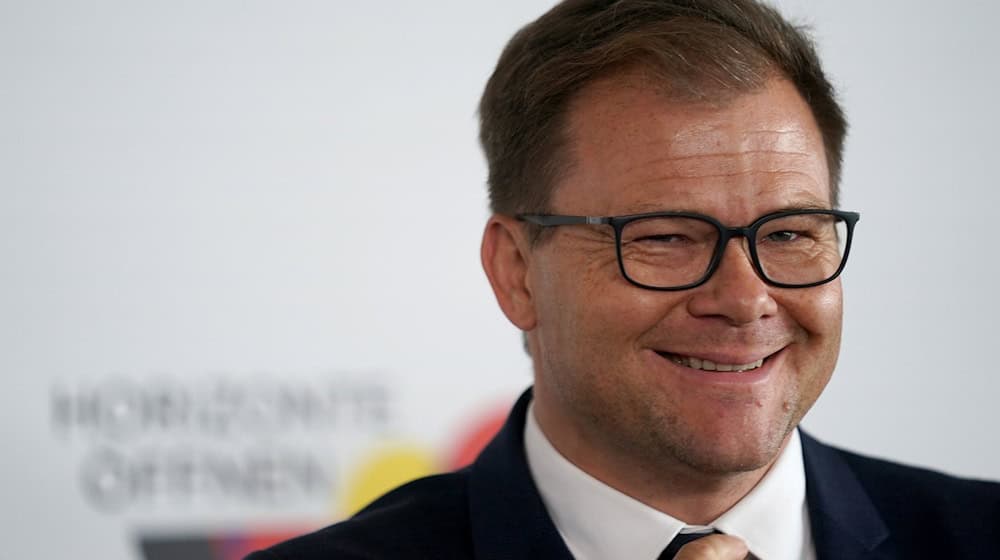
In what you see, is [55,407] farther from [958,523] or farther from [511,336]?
[958,523]

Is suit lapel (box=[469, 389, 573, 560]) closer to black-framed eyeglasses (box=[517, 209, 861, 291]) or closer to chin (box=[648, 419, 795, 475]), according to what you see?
chin (box=[648, 419, 795, 475])

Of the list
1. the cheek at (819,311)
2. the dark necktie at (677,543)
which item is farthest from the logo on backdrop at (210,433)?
the cheek at (819,311)

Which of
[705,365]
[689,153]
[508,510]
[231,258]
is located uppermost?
[689,153]

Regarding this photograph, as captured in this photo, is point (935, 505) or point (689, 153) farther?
point (935, 505)

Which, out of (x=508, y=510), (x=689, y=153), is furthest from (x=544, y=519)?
(x=689, y=153)

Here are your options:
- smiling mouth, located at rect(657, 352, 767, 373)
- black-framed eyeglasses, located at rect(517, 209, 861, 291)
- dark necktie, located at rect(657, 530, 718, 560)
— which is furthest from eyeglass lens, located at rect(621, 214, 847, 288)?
dark necktie, located at rect(657, 530, 718, 560)

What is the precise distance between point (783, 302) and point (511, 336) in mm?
1342

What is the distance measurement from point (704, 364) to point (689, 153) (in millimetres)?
269

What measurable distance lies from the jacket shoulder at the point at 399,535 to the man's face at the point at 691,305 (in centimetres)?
26

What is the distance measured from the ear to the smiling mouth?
0.85ft

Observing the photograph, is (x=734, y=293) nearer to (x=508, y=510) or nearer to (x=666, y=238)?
(x=666, y=238)

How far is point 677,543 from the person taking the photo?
153cm

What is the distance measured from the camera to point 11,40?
260 cm

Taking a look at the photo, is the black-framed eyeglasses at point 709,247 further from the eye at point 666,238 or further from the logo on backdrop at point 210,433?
the logo on backdrop at point 210,433
